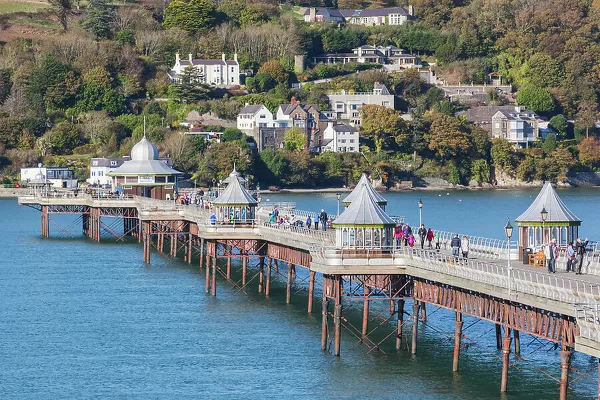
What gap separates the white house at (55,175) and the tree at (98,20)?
1734 inches

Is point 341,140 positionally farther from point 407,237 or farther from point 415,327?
point 415,327

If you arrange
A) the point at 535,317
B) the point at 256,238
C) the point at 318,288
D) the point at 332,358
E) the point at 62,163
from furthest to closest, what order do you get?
1. the point at 62,163
2. the point at 318,288
3. the point at 256,238
4. the point at 332,358
5. the point at 535,317

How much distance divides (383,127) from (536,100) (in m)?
29.2

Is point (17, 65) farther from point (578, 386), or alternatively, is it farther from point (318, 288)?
point (578, 386)

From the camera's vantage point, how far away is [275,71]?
18712cm

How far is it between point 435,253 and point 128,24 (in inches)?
5958

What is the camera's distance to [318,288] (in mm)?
72812

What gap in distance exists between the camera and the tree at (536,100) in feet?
630

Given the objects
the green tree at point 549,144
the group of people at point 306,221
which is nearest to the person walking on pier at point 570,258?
the group of people at point 306,221

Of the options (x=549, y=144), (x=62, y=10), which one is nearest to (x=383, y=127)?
(x=549, y=144)

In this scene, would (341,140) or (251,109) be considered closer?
(251,109)

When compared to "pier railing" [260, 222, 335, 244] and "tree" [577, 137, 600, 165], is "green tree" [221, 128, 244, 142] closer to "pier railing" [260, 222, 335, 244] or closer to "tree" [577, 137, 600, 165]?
"tree" [577, 137, 600, 165]

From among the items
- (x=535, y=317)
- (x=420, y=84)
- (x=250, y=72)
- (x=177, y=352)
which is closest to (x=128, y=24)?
(x=250, y=72)

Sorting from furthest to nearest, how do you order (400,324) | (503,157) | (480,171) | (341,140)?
(341,140)
(480,171)
(503,157)
(400,324)
